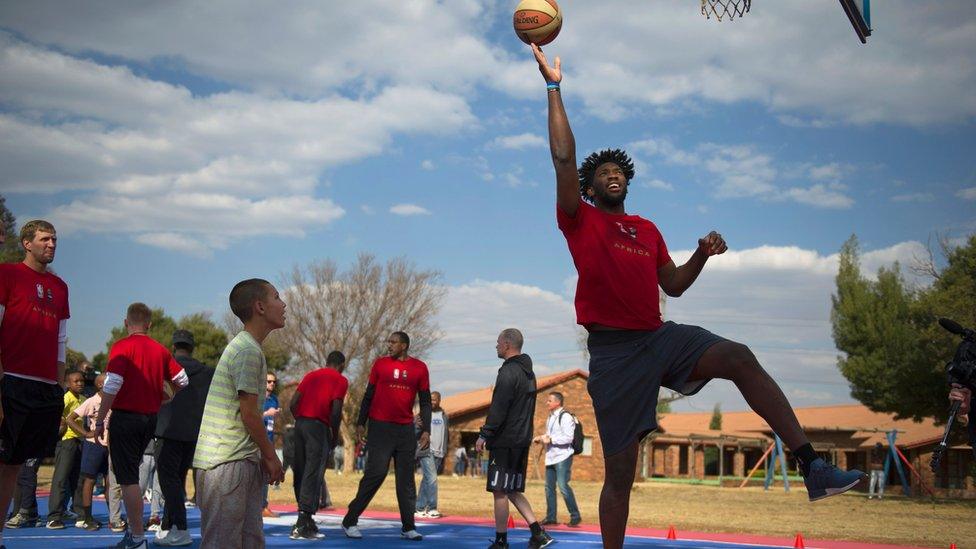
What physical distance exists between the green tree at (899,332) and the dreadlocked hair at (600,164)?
25011 millimetres

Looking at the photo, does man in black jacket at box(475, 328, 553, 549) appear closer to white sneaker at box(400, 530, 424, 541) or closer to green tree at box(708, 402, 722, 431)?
white sneaker at box(400, 530, 424, 541)

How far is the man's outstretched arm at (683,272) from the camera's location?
18.4 ft

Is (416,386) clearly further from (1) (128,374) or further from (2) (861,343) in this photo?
(2) (861,343)

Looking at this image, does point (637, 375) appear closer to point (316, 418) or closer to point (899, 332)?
point (316, 418)

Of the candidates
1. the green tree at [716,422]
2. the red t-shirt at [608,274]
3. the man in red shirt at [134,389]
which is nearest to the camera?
the red t-shirt at [608,274]

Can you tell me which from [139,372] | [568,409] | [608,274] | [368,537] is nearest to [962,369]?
[608,274]

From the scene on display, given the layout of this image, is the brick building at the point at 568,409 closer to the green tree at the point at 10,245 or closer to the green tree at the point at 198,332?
the green tree at the point at 198,332

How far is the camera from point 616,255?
204 inches

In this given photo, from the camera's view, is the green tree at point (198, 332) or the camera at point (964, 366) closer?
the camera at point (964, 366)

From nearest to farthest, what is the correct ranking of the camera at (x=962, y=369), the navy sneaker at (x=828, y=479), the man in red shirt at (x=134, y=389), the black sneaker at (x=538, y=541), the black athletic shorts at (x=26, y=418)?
the navy sneaker at (x=828, y=479)
the black athletic shorts at (x=26, y=418)
the camera at (x=962, y=369)
the man in red shirt at (x=134, y=389)
the black sneaker at (x=538, y=541)

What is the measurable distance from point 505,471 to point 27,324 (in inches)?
194

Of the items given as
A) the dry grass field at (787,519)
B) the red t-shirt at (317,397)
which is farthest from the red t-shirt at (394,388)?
the dry grass field at (787,519)

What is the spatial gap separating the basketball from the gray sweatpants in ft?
9.59

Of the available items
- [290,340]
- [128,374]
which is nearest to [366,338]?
[290,340]
